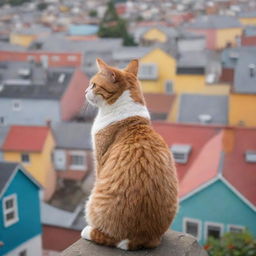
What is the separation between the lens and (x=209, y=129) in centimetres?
1378

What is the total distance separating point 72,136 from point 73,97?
6.73m

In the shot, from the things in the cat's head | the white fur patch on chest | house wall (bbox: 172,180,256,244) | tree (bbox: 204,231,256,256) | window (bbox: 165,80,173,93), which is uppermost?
the cat's head

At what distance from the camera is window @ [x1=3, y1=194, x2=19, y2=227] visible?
1127cm

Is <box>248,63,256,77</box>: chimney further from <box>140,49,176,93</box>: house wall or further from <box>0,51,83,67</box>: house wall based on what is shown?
<box>0,51,83,67</box>: house wall

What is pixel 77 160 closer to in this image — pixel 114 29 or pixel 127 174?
pixel 127 174

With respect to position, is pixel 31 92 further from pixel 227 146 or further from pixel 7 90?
pixel 227 146

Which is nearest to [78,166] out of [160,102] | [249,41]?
[160,102]

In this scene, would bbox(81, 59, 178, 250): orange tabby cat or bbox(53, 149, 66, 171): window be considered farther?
bbox(53, 149, 66, 171): window

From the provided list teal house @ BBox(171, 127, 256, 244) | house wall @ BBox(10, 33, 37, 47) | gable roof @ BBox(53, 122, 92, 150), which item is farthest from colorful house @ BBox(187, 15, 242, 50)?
teal house @ BBox(171, 127, 256, 244)

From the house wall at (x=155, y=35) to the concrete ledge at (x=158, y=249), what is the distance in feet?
128

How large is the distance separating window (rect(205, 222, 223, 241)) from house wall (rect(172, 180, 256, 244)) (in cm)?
7

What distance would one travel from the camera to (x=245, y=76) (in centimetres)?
2155

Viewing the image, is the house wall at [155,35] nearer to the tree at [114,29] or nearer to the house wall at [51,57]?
the tree at [114,29]

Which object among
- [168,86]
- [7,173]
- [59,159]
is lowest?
[59,159]
